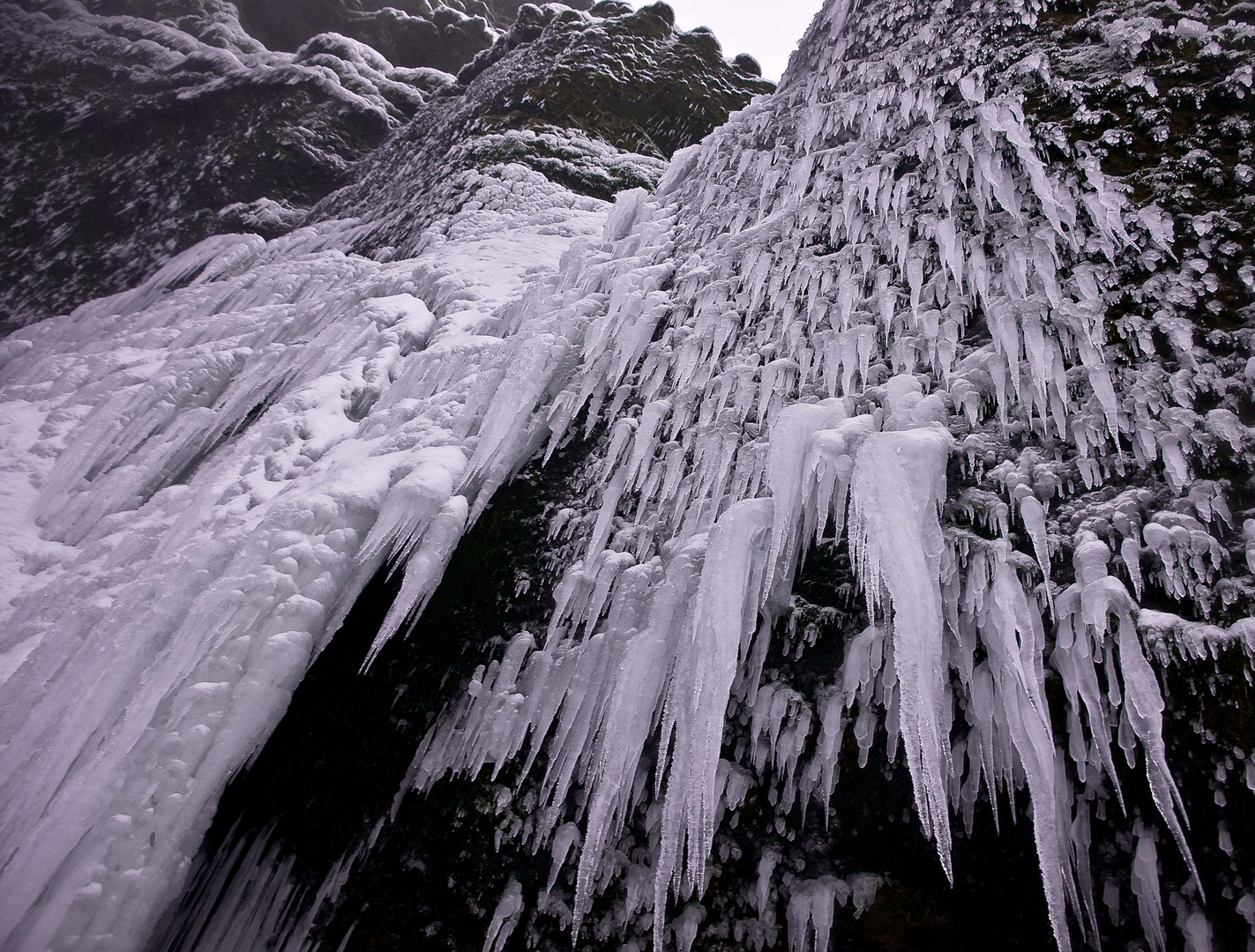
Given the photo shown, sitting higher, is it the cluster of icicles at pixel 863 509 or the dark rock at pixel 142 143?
the dark rock at pixel 142 143

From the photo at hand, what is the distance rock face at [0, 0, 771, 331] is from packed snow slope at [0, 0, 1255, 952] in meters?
4.50

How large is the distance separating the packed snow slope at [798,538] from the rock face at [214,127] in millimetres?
4495

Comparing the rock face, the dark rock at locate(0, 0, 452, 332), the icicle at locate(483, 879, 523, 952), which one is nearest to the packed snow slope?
the icicle at locate(483, 879, 523, 952)

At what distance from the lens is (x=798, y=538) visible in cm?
263

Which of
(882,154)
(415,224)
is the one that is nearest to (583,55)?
(415,224)

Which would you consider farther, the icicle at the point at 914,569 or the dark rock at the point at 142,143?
the dark rock at the point at 142,143

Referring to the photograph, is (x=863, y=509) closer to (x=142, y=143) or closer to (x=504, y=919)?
(x=504, y=919)

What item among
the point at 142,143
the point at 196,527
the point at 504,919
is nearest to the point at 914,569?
the point at 504,919

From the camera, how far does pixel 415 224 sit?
6.57 metres

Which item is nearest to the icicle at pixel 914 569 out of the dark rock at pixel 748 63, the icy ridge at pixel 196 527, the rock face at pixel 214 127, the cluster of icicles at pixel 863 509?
the cluster of icicles at pixel 863 509

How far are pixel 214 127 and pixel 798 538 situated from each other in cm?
1186

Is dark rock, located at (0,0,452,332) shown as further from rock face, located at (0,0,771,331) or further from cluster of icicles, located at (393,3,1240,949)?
cluster of icicles, located at (393,3,1240,949)

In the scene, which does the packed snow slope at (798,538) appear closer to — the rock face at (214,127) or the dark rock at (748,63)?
the rock face at (214,127)

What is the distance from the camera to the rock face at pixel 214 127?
8.12m
